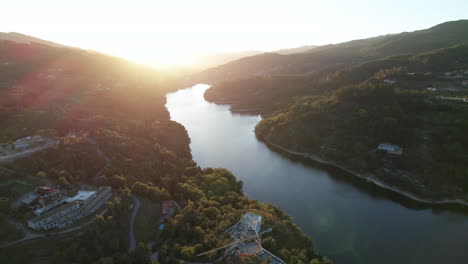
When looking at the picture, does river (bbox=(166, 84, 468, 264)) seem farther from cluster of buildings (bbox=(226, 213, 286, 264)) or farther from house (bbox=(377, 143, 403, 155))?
cluster of buildings (bbox=(226, 213, 286, 264))

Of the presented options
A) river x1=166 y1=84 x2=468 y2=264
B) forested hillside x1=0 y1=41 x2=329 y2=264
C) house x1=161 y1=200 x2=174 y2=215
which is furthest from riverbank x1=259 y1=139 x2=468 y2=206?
house x1=161 y1=200 x2=174 y2=215

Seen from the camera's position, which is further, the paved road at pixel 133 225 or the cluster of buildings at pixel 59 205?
the paved road at pixel 133 225

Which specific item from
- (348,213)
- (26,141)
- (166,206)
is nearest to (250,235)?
(166,206)

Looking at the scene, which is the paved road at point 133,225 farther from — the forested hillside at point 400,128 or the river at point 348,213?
the forested hillside at point 400,128

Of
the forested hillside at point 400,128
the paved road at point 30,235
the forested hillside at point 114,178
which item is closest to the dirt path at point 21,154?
the forested hillside at point 114,178

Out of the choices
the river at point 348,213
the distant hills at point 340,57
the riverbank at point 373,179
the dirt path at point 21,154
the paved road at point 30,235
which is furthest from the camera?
the distant hills at point 340,57

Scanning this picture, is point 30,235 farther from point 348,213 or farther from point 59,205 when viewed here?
point 348,213
